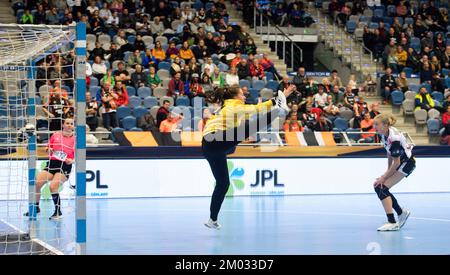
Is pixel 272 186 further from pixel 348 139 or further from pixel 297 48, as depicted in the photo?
pixel 297 48

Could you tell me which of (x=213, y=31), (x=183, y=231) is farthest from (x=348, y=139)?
(x=183, y=231)

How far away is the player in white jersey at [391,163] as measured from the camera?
41.3 ft

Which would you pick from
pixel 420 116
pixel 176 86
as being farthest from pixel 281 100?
pixel 420 116

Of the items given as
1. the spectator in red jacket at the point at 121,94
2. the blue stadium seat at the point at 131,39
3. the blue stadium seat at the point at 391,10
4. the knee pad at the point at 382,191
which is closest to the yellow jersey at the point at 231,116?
the knee pad at the point at 382,191

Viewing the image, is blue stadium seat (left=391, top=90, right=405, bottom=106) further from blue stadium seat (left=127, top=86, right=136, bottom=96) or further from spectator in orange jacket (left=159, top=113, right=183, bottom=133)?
blue stadium seat (left=127, top=86, right=136, bottom=96)

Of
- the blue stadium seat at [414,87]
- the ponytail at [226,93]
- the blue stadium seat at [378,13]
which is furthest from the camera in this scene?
the blue stadium seat at [378,13]

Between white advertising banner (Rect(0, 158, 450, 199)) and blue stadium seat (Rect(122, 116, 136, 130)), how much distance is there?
210cm

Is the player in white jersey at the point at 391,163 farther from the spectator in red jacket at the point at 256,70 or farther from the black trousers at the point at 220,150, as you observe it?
the spectator in red jacket at the point at 256,70

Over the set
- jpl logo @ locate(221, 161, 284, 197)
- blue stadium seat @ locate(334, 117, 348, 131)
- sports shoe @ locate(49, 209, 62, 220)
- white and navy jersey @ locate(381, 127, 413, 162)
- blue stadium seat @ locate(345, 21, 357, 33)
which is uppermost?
blue stadium seat @ locate(345, 21, 357, 33)

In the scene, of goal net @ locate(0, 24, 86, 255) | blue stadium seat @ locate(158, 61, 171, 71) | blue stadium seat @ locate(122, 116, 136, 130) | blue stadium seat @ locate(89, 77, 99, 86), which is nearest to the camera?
goal net @ locate(0, 24, 86, 255)

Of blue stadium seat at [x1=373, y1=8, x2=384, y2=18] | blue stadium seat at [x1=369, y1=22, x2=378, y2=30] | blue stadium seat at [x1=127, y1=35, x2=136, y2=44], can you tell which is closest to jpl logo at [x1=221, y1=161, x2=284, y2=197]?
blue stadium seat at [x1=127, y1=35, x2=136, y2=44]

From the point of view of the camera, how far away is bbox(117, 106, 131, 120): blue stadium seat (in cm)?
2083

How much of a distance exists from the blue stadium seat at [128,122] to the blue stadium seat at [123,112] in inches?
14.6

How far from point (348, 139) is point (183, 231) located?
9.32 metres
